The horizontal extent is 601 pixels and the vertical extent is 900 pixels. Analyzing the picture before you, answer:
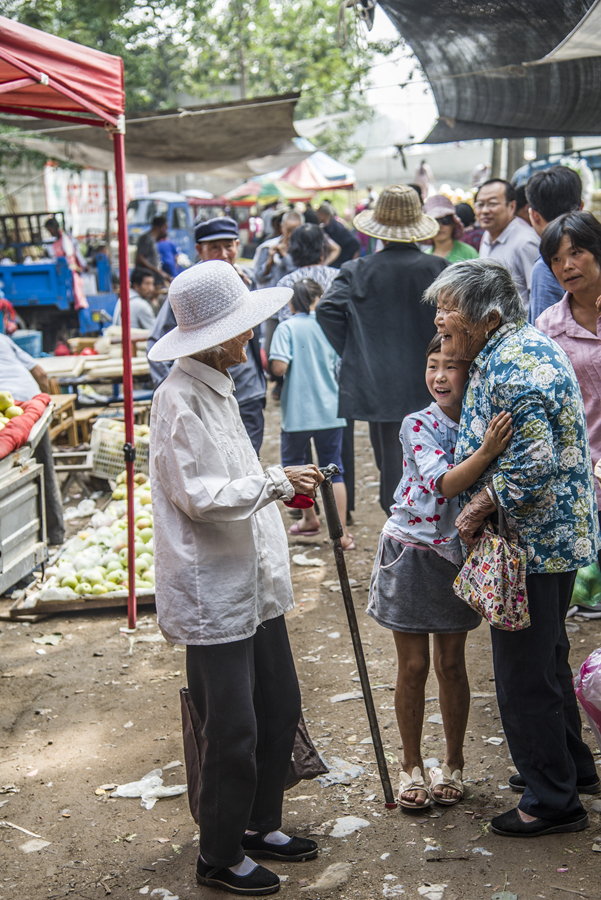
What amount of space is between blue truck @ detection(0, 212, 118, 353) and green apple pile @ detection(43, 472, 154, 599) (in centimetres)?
916

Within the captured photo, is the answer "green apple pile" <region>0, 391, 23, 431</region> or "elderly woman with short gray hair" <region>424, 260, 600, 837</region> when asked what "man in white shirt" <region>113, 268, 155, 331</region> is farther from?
"elderly woman with short gray hair" <region>424, 260, 600, 837</region>

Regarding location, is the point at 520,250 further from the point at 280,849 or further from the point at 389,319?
the point at 280,849

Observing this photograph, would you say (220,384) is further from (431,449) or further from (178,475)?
(431,449)

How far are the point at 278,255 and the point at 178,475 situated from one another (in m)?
7.53

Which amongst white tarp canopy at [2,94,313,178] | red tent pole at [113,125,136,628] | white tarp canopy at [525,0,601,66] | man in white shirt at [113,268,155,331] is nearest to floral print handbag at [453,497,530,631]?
red tent pole at [113,125,136,628]

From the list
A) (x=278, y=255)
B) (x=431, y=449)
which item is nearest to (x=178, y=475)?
(x=431, y=449)

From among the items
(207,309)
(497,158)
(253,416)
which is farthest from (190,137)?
(497,158)

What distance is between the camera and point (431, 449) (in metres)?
2.83

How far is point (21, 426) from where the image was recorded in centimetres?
541

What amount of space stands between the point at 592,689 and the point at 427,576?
2.28ft

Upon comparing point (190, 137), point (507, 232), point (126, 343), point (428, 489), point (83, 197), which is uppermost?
point (83, 197)

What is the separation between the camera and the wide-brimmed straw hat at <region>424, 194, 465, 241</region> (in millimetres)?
6449

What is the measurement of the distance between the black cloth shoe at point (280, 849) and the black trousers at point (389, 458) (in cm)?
247

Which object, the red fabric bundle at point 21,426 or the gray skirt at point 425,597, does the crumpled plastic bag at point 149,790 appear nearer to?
the gray skirt at point 425,597
